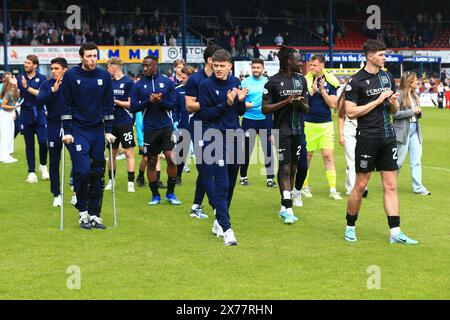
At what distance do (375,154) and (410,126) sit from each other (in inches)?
180

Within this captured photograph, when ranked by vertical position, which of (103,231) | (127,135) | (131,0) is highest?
(131,0)

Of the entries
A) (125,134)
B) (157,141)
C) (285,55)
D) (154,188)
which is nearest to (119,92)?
(125,134)

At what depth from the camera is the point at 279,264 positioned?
8336 millimetres

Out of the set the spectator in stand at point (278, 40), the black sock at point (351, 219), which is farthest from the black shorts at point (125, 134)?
the spectator in stand at point (278, 40)

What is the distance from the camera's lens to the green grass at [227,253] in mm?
7301

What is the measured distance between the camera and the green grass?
24.0 ft

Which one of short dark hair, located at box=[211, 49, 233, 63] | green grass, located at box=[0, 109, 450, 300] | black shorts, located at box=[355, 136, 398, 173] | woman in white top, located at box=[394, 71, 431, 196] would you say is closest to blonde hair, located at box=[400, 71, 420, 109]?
woman in white top, located at box=[394, 71, 431, 196]

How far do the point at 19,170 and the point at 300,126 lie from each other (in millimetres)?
8448

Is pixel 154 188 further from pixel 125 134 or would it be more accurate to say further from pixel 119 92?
pixel 119 92

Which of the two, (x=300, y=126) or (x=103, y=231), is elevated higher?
(x=300, y=126)
